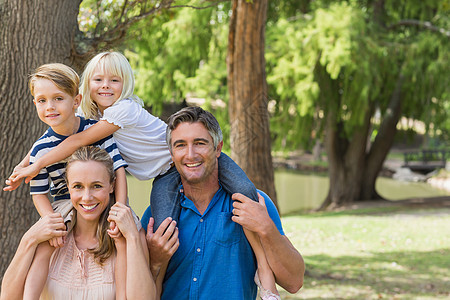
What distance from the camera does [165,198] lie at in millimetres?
2650

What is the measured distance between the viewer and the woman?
2.42 m

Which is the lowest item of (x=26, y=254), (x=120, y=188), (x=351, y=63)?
(x=26, y=254)

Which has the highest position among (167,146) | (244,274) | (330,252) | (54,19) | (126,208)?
(54,19)

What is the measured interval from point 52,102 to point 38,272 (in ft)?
2.43

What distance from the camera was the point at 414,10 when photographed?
14898 mm

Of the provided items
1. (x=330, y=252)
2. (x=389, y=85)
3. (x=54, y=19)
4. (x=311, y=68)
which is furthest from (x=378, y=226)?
(x=54, y=19)

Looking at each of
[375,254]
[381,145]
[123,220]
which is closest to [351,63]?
[381,145]

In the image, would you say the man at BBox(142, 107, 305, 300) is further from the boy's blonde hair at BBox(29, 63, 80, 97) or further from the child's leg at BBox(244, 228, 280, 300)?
the boy's blonde hair at BBox(29, 63, 80, 97)

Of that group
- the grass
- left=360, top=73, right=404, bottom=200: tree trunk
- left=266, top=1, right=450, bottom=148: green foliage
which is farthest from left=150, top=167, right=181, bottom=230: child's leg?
left=360, top=73, right=404, bottom=200: tree trunk

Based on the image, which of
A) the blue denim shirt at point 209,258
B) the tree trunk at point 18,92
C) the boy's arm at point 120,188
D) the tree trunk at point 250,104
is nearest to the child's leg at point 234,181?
the blue denim shirt at point 209,258

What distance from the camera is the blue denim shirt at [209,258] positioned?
2.63m

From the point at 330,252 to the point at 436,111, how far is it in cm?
761

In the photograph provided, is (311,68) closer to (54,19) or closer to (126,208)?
(54,19)

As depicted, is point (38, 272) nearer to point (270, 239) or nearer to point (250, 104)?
point (270, 239)
